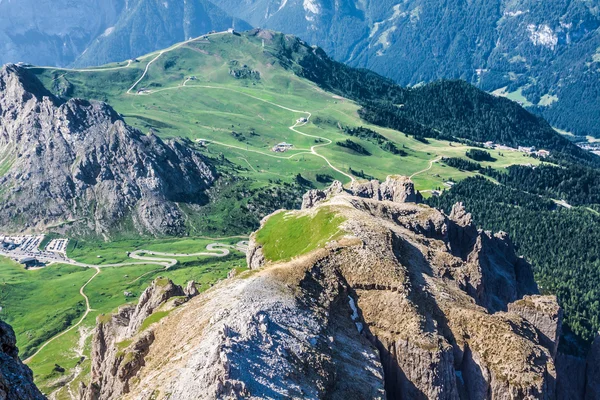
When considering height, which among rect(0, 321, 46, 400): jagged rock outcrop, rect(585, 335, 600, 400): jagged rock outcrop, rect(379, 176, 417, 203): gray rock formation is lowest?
rect(585, 335, 600, 400): jagged rock outcrop

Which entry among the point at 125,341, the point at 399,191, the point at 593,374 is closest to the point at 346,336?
the point at 125,341

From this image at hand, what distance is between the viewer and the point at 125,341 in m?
77.1

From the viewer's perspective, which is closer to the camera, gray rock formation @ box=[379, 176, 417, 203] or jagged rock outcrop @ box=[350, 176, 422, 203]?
gray rock formation @ box=[379, 176, 417, 203]

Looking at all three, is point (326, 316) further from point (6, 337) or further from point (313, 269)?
point (6, 337)

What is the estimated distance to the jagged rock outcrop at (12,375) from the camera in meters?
33.5

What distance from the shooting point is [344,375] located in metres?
60.4

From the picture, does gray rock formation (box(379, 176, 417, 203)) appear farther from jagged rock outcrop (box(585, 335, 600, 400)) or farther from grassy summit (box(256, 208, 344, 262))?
jagged rock outcrop (box(585, 335, 600, 400))

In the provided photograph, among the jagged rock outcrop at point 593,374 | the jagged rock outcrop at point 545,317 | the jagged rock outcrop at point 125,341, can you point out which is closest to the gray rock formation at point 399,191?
the jagged rock outcrop at point 593,374

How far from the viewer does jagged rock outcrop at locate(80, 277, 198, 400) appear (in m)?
68.6

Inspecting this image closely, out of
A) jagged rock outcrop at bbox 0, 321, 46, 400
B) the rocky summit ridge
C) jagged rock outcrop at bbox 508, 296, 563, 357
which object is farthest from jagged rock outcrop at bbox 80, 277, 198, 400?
jagged rock outcrop at bbox 508, 296, 563, 357

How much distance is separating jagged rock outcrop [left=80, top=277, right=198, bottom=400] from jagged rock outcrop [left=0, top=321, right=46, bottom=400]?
26.5 m

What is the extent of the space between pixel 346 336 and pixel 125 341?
32932 millimetres

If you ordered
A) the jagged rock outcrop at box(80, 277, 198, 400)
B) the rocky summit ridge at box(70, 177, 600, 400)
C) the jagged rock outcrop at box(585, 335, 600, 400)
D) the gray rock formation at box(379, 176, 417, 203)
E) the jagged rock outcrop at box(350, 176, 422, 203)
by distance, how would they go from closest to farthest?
1. the rocky summit ridge at box(70, 177, 600, 400)
2. the jagged rock outcrop at box(80, 277, 198, 400)
3. the jagged rock outcrop at box(585, 335, 600, 400)
4. the gray rock formation at box(379, 176, 417, 203)
5. the jagged rock outcrop at box(350, 176, 422, 203)

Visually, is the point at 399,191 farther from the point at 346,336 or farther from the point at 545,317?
the point at 346,336
